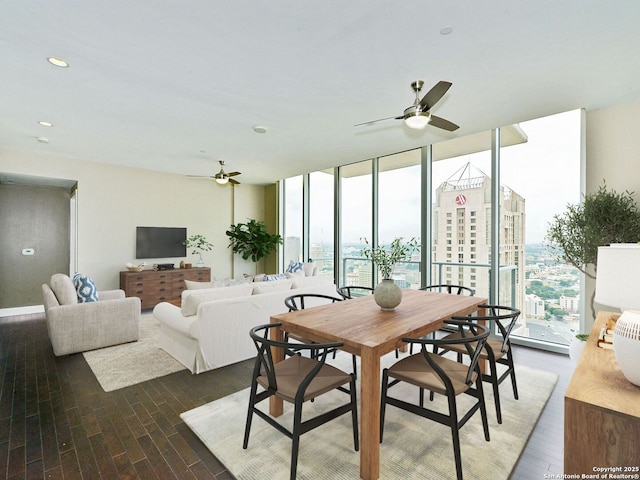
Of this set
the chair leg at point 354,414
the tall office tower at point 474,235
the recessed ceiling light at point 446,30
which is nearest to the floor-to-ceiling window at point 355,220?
the tall office tower at point 474,235

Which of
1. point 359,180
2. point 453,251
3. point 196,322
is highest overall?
point 359,180

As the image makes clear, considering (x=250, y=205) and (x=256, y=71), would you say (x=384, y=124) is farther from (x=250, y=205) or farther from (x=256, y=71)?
(x=250, y=205)

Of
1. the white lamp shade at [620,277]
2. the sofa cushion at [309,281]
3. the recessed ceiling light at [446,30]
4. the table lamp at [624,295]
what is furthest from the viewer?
the sofa cushion at [309,281]

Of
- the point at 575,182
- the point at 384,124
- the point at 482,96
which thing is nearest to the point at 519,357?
the point at 575,182

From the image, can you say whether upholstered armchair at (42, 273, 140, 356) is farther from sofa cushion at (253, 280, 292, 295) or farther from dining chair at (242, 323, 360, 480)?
dining chair at (242, 323, 360, 480)

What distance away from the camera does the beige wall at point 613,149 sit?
11.0 feet

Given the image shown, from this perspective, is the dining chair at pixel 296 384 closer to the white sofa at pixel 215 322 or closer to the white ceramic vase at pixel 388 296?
the white ceramic vase at pixel 388 296

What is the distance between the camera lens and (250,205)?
8492 mm

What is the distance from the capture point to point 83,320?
3.74 metres

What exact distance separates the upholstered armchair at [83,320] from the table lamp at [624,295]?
14.9ft

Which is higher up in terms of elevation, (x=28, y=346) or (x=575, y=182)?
(x=575, y=182)

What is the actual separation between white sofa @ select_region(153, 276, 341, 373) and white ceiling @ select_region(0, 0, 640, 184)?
2.08 metres

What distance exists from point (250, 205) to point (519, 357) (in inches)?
265

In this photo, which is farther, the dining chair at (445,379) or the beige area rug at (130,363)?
the beige area rug at (130,363)
